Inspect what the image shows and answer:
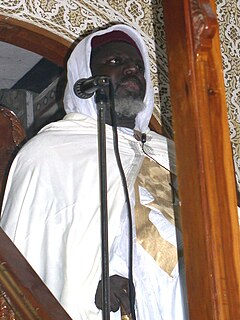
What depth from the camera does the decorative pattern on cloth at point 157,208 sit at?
94.7 inches

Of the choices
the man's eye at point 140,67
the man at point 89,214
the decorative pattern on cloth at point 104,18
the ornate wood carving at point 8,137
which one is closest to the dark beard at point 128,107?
the man at point 89,214

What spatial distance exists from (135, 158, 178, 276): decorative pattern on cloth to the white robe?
2 centimetres

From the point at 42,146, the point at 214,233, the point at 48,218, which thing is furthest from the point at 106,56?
the point at 214,233

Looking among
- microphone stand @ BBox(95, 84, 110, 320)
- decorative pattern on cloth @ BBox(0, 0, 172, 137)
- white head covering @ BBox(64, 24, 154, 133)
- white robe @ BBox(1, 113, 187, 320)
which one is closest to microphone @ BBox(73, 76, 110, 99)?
microphone stand @ BBox(95, 84, 110, 320)

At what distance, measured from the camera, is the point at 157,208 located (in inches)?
99.6

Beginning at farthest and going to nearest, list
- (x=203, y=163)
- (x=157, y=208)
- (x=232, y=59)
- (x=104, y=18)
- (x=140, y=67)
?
(x=232, y=59) < (x=104, y=18) < (x=140, y=67) < (x=157, y=208) < (x=203, y=163)

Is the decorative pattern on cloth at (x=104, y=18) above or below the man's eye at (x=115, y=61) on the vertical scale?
above

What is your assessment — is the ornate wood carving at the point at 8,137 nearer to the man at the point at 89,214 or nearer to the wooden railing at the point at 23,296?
the man at the point at 89,214

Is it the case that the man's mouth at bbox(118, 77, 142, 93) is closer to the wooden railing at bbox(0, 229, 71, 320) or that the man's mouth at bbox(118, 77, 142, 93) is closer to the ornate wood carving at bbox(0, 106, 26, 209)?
the ornate wood carving at bbox(0, 106, 26, 209)

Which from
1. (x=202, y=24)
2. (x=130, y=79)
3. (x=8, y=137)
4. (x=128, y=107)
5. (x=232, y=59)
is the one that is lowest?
(x=202, y=24)

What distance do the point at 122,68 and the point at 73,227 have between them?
726 mm

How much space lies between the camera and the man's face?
2.82 m

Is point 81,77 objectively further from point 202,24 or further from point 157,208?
point 202,24

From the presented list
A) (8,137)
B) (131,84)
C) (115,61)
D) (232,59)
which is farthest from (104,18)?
(8,137)
